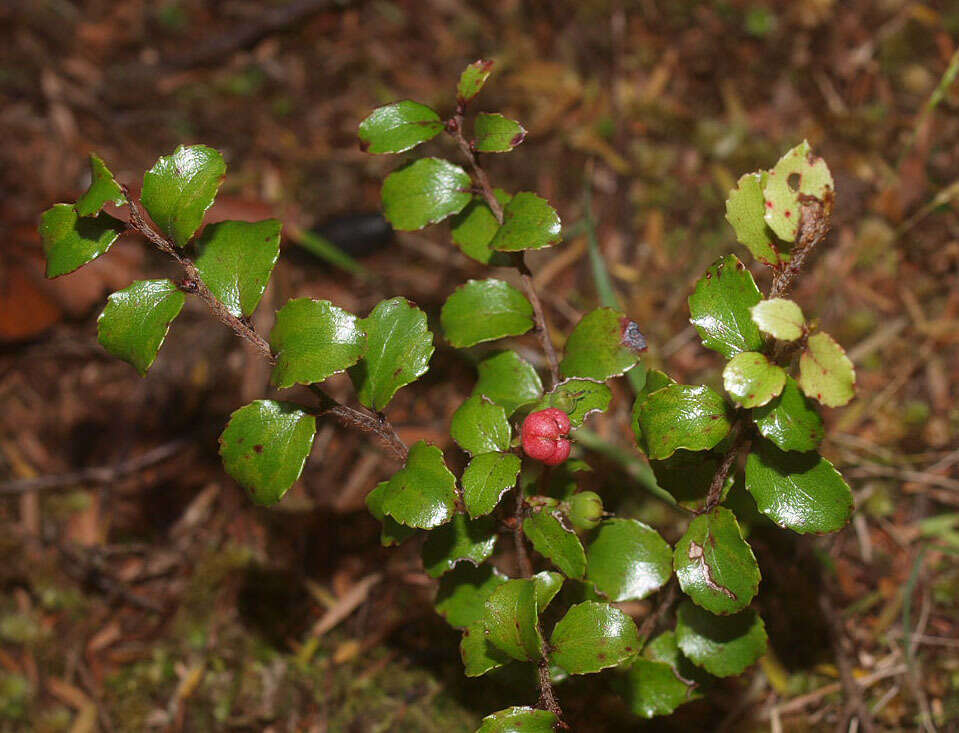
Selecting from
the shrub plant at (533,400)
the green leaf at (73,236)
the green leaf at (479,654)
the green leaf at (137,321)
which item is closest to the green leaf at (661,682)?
the shrub plant at (533,400)

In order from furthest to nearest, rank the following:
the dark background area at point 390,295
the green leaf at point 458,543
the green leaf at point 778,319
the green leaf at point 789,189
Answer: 1. the dark background area at point 390,295
2. the green leaf at point 458,543
3. the green leaf at point 789,189
4. the green leaf at point 778,319

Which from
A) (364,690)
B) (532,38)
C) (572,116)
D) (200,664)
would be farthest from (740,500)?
(532,38)

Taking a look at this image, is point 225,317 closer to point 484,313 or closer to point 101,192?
point 101,192

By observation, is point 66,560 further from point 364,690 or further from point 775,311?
point 775,311

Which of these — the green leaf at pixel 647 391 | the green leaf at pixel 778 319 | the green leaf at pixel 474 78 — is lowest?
the green leaf at pixel 647 391

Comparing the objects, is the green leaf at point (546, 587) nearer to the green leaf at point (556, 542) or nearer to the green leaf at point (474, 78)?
the green leaf at point (556, 542)

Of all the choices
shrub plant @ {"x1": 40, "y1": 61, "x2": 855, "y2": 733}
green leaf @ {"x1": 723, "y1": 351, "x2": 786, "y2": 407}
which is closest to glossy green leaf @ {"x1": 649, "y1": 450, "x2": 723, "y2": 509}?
shrub plant @ {"x1": 40, "y1": 61, "x2": 855, "y2": 733}
